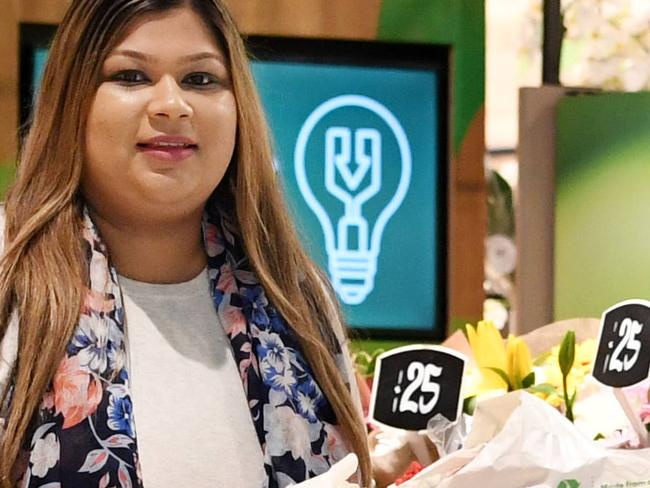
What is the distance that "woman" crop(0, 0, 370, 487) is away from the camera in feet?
4.45

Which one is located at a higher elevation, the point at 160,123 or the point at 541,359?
the point at 160,123

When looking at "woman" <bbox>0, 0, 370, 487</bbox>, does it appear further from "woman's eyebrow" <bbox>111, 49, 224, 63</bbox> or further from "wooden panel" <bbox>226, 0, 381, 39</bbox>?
"wooden panel" <bbox>226, 0, 381, 39</bbox>

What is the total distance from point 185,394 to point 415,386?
367 mm

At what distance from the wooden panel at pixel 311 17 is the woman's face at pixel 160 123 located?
223cm

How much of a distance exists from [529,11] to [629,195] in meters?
0.99

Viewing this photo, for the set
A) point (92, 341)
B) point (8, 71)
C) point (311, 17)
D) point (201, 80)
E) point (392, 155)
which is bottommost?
point (92, 341)

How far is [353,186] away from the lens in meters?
3.73

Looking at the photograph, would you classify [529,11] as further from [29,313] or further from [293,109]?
[29,313]

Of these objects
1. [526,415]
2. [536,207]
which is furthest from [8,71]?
[526,415]

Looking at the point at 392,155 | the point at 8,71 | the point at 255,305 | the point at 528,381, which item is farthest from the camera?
the point at 392,155

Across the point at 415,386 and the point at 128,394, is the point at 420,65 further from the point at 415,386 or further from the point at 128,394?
the point at 128,394

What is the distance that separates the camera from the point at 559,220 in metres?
3.64

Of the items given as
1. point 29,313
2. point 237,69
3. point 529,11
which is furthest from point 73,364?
point 529,11

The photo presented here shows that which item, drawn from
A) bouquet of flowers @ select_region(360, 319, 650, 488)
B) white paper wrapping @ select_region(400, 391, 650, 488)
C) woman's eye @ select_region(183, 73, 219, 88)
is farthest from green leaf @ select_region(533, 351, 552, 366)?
woman's eye @ select_region(183, 73, 219, 88)
